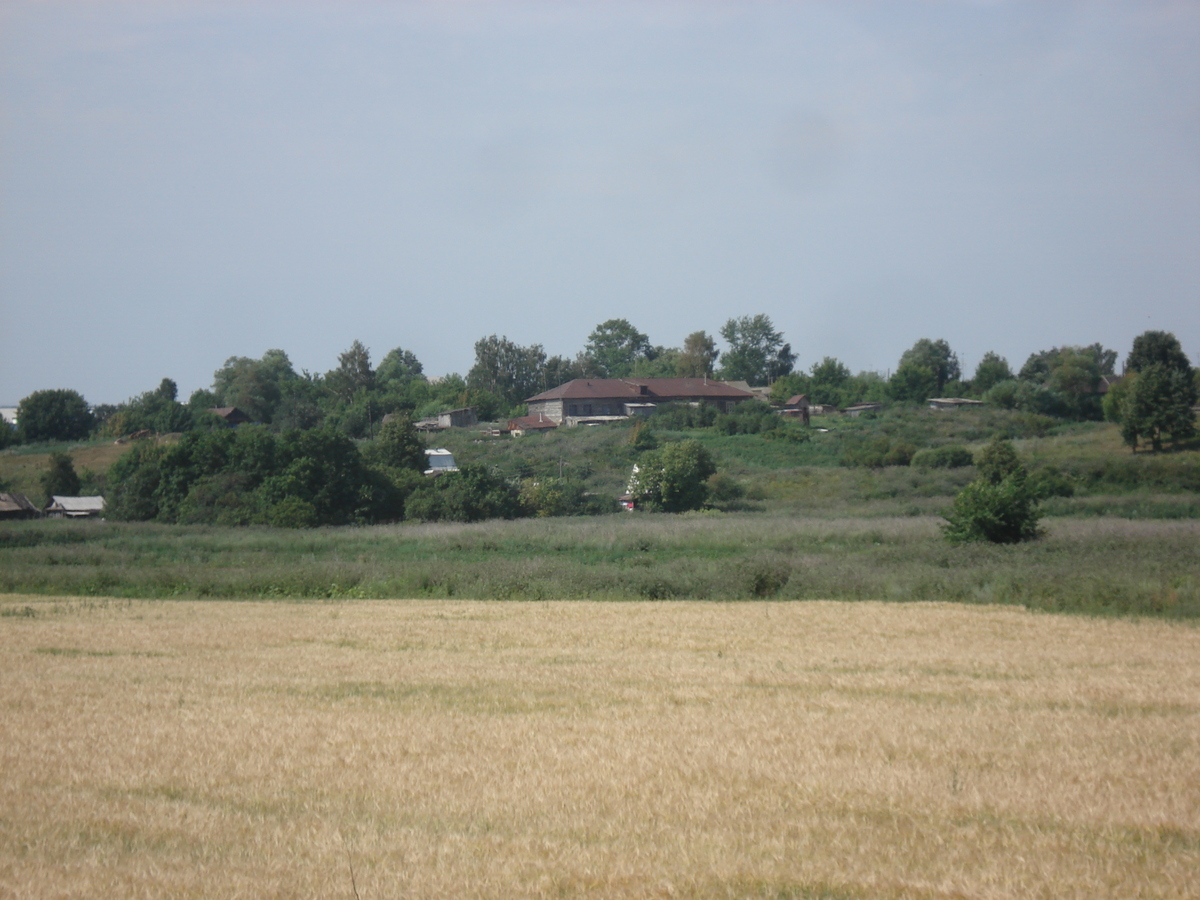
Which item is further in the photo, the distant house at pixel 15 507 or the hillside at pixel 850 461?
the distant house at pixel 15 507

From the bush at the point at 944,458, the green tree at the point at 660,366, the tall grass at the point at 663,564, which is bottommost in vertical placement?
the tall grass at the point at 663,564

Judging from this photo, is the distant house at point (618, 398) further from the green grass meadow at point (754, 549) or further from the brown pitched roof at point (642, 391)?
the green grass meadow at point (754, 549)

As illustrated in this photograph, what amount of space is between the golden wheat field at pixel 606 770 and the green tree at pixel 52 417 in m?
94.3

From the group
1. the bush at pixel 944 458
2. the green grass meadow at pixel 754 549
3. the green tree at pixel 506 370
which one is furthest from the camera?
the green tree at pixel 506 370

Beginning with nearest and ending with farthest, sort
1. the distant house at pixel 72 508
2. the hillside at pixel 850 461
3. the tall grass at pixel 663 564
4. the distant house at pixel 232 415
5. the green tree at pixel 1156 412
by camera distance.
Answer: the tall grass at pixel 663 564
the hillside at pixel 850 461
the green tree at pixel 1156 412
the distant house at pixel 72 508
the distant house at pixel 232 415

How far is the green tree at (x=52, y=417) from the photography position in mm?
98312

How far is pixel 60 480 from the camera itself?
6919 cm

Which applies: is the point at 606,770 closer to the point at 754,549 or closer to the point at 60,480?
the point at 754,549

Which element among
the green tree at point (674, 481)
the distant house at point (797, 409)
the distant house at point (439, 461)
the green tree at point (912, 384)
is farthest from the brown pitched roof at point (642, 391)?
the green tree at point (674, 481)

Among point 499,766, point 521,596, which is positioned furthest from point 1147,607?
point 499,766

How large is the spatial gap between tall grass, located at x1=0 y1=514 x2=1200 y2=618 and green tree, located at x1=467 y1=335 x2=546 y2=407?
262 ft

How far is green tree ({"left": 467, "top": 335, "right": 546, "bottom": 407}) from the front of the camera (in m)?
124

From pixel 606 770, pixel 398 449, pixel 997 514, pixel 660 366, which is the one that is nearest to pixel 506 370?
pixel 660 366

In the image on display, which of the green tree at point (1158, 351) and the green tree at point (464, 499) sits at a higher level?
the green tree at point (1158, 351)
